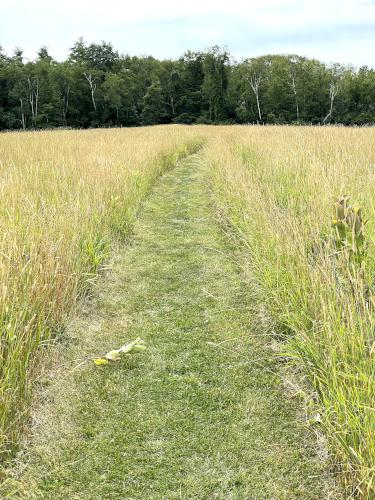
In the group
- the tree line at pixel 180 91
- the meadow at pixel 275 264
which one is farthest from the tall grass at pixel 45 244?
the tree line at pixel 180 91

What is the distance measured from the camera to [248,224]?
459 cm

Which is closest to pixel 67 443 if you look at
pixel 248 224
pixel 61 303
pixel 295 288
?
pixel 61 303

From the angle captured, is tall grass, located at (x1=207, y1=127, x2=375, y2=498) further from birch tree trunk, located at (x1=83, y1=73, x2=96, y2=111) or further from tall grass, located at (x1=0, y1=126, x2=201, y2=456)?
birch tree trunk, located at (x1=83, y1=73, x2=96, y2=111)

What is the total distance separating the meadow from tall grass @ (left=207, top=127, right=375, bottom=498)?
0.5 inches

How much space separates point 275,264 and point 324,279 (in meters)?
0.94

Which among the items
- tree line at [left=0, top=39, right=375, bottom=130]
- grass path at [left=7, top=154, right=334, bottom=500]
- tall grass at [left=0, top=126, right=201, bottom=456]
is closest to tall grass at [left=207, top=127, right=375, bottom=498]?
grass path at [left=7, top=154, right=334, bottom=500]

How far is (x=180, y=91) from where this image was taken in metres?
55.3

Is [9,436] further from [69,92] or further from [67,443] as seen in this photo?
[69,92]

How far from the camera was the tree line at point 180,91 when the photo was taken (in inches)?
1769

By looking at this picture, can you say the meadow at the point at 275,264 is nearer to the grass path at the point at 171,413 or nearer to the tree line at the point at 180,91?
the grass path at the point at 171,413

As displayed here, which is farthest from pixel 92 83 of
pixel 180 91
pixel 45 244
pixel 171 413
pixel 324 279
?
pixel 171 413

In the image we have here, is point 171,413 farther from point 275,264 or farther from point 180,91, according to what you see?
point 180,91

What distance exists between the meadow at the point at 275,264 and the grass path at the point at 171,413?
0.52 feet

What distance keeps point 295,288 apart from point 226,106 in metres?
51.1
